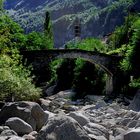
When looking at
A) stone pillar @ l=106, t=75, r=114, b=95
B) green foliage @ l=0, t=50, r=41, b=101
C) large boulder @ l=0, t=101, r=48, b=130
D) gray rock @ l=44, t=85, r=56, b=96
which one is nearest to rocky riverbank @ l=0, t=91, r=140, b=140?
large boulder @ l=0, t=101, r=48, b=130

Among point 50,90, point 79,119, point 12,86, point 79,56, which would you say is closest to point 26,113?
point 79,119

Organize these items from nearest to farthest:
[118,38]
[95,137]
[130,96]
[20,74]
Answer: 1. [95,137]
2. [20,74]
3. [130,96]
4. [118,38]

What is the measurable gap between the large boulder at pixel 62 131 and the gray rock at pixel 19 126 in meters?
4.42

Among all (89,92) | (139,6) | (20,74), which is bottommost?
(89,92)

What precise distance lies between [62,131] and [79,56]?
4600 centimetres

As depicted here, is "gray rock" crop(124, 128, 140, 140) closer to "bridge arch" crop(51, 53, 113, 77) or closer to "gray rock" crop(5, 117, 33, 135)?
"gray rock" crop(5, 117, 33, 135)

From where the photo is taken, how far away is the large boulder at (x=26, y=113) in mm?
23188

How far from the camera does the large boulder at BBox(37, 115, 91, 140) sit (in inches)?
661

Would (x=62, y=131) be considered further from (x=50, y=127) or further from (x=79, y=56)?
(x=79, y=56)

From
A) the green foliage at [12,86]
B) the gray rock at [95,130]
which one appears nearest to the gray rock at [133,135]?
the gray rock at [95,130]

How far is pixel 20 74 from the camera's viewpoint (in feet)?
132

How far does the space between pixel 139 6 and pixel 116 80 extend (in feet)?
384

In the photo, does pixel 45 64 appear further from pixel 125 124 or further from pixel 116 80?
pixel 125 124

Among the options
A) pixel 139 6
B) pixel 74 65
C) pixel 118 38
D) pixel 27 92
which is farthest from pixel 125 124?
pixel 139 6
